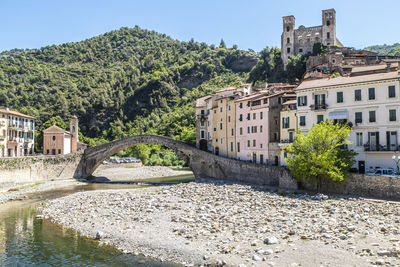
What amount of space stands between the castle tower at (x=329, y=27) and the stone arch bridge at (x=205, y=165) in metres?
48.6

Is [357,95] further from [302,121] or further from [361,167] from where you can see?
[361,167]

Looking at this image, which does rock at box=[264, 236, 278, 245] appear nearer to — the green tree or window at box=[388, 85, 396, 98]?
the green tree

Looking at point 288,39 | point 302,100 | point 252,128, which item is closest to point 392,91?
point 302,100

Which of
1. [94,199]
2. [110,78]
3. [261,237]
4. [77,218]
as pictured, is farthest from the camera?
[110,78]

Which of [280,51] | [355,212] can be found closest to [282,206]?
[355,212]

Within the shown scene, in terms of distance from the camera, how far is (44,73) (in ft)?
475

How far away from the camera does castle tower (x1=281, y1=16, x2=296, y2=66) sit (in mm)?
86500

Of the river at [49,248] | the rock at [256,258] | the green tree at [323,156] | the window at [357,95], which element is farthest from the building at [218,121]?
the rock at [256,258]

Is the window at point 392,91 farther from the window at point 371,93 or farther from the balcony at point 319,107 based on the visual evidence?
the balcony at point 319,107

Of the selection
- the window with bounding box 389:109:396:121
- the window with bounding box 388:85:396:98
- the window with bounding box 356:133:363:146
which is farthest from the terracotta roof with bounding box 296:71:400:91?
the window with bounding box 356:133:363:146

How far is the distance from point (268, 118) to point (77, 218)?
25.7 meters

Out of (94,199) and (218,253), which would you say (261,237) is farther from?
(94,199)

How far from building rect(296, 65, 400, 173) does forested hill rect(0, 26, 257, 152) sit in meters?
58.3

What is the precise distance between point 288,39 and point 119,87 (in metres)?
91.1
